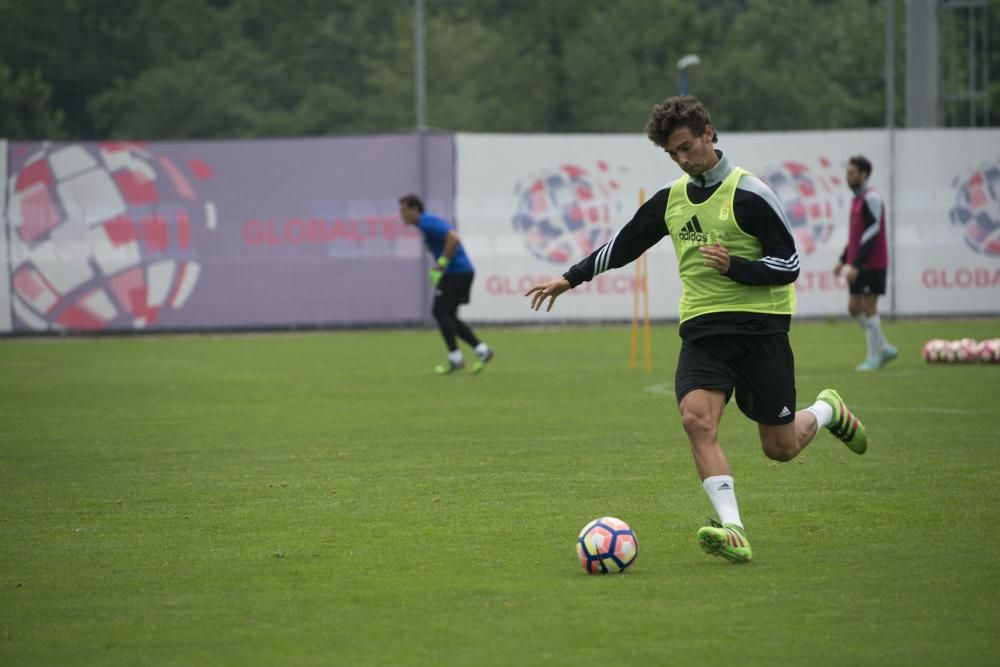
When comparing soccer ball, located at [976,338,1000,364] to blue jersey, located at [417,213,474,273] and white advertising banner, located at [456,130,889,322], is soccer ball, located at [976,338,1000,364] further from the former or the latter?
→ white advertising banner, located at [456,130,889,322]

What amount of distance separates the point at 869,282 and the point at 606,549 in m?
10.9

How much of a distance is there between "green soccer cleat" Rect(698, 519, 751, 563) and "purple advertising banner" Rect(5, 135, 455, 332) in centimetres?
1869

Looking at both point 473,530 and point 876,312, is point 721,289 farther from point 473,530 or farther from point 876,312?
point 876,312

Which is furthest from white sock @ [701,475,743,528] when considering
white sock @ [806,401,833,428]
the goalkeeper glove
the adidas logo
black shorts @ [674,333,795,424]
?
the goalkeeper glove

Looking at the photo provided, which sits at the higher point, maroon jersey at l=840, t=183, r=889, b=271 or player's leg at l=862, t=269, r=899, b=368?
maroon jersey at l=840, t=183, r=889, b=271

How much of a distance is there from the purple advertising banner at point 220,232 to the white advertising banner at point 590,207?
79cm

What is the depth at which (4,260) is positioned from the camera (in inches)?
982

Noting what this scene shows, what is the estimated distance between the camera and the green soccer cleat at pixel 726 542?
6.89 m

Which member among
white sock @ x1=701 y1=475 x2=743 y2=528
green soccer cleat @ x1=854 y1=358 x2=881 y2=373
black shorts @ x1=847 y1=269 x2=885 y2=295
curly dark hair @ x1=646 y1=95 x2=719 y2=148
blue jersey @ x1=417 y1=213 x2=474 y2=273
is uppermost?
curly dark hair @ x1=646 y1=95 x2=719 y2=148

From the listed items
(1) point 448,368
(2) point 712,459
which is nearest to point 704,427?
(2) point 712,459

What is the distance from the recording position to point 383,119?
1531 inches

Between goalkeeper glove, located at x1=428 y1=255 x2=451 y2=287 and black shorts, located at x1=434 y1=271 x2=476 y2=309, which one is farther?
black shorts, located at x1=434 y1=271 x2=476 y2=309

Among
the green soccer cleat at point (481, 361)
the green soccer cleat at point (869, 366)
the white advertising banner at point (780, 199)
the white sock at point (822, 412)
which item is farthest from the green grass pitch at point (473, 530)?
the white advertising banner at point (780, 199)

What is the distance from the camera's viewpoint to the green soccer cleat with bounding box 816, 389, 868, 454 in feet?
27.0
